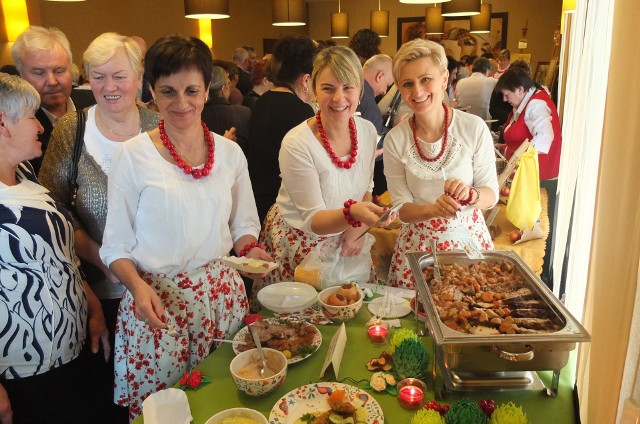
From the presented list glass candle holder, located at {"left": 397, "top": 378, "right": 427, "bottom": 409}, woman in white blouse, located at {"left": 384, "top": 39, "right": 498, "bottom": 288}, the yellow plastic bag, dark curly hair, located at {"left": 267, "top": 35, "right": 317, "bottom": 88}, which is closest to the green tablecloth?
glass candle holder, located at {"left": 397, "top": 378, "right": 427, "bottom": 409}

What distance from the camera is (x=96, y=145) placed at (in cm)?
164

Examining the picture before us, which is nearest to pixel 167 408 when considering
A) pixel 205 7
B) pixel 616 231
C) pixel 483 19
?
pixel 616 231

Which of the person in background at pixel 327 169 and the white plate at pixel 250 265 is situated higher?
the person in background at pixel 327 169

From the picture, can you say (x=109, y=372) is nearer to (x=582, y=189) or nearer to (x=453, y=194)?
(x=453, y=194)

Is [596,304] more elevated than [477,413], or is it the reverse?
[596,304]

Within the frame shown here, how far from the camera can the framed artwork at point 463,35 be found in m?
9.83

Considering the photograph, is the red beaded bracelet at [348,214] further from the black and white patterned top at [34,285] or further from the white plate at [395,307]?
the black and white patterned top at [34,285]

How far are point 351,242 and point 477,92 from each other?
4365 millimetres

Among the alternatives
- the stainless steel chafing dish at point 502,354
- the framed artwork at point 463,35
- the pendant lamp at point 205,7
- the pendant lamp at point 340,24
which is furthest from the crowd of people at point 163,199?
the framed artwork at point 463,35

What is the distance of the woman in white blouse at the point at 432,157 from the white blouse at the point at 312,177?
137 millimetres

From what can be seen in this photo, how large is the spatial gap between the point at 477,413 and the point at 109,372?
4.10ft

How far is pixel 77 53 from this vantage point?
6082mm

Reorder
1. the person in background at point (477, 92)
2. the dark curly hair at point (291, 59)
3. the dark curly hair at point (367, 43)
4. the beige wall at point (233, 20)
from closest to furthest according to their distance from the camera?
the dark curly hair at point (291, 59), the dark curly hair at point (367, 43), the person in background at point (477, 92), the beige wall at point (233, 20)

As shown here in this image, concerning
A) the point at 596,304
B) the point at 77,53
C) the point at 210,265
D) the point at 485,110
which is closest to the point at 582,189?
the point at 596,304
